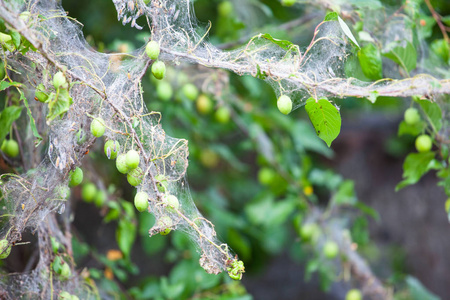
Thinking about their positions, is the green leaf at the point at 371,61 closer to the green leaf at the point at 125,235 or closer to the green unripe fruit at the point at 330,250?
the green unripe fruit at the point at 330,250

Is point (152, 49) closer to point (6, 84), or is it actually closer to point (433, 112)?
point (6, 84)

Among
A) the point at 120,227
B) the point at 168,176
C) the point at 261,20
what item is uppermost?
the point at 168,176

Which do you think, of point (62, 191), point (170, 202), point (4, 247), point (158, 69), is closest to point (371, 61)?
point (158, 69)

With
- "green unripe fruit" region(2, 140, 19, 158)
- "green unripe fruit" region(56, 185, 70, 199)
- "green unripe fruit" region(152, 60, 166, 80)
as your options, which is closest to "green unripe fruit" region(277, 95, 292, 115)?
"green unripe fruit" region(152, 60, 166, 80)

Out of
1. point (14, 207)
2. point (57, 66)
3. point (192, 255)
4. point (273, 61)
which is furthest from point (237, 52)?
point (192, 255)

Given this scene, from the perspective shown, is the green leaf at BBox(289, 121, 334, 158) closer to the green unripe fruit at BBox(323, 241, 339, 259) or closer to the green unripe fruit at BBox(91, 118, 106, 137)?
the green unripe fruit at BBox(323, 241, 339, 259)

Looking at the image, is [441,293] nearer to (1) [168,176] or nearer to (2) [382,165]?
(2) [382,165]

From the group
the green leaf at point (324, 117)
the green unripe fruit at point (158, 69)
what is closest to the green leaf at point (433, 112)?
the green leaf at point (324, 117)
